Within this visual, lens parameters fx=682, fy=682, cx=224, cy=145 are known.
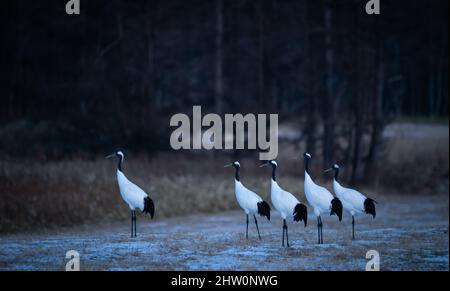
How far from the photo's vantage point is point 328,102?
33375 mm

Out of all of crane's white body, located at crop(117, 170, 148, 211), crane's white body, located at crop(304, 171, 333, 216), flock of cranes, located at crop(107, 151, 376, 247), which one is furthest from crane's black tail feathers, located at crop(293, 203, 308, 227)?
crane's white body, located at crop(117, 170, 148, 211)

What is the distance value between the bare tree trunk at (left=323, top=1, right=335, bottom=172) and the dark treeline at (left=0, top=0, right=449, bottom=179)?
0.20ft

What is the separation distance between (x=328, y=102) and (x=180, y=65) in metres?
10.3

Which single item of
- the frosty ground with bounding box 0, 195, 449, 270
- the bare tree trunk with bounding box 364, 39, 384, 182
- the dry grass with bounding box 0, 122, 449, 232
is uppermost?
the bare tree trunk with bounding box 364, 39, 384, 182

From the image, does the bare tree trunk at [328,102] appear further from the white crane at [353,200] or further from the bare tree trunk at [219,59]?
the white crane at [353,200]

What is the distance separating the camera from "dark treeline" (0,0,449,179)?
32.6 metres

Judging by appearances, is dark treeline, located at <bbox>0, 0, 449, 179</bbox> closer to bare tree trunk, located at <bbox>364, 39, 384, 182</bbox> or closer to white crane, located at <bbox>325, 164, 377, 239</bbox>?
bare tree trunk, located at <bbox>364, 39, 384, 182</bbox>

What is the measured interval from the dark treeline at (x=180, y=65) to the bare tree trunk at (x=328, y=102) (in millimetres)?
61

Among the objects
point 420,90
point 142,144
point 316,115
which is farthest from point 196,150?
point 420,90

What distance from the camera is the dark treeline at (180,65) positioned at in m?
32.6

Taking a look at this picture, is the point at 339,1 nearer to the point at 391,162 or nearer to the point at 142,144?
the point at 391,162

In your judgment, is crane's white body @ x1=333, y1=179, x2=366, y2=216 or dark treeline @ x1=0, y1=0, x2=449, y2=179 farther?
dark treeline @ x1=0, y1=0, x2=449, y2=179

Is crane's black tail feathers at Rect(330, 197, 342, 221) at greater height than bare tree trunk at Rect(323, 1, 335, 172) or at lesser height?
lesser

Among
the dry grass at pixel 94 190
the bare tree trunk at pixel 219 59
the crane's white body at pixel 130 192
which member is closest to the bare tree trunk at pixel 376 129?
the dry grass at pixel 94 190
